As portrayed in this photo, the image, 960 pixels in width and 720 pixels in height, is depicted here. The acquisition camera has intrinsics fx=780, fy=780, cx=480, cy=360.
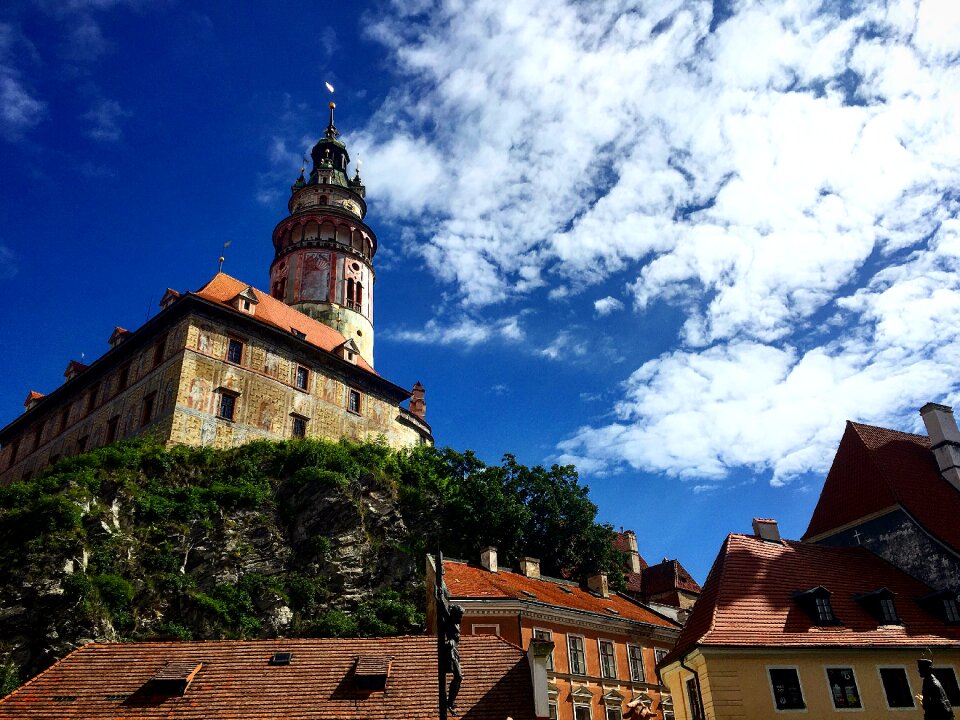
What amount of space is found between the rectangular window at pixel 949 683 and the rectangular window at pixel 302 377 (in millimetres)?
33649

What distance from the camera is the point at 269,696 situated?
18906 millimetres

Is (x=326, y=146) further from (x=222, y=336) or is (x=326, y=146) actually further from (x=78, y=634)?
(x=78, y=634)

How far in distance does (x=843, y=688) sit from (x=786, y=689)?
177cm

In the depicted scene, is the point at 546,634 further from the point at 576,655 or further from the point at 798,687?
the point at 798,687

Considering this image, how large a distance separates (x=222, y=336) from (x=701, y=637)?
30.2 metres

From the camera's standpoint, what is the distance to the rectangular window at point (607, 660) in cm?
3209

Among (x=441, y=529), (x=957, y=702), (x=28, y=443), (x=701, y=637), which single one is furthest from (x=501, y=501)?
(x=28, y=443)

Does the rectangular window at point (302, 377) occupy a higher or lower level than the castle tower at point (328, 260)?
lower

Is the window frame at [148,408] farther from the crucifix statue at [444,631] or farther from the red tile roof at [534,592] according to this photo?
the crucifix statue at [444,631]

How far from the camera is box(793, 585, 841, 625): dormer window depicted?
2362 cm

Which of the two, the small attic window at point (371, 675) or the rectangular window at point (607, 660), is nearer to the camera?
the small attic window at point (371, 675)

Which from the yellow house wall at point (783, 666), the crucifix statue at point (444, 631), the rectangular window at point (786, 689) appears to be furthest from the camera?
the rectangular window at point (786, 689)

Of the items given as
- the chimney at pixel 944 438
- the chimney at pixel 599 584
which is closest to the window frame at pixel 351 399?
the chimney at pixel 599 584

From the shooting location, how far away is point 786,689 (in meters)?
21.5
